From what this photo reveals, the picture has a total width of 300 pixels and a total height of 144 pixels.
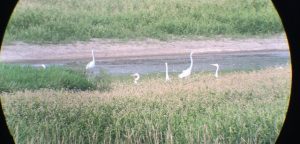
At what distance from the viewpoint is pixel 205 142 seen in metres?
3.99

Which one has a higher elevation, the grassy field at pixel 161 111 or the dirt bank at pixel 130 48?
the dirt bank at pixel 130 48

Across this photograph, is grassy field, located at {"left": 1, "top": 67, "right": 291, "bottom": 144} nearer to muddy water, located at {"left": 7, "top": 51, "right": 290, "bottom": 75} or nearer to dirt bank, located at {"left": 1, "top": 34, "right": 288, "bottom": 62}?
muddy water, located at {"left": 7, "top": 51, "right": 290, "bottom": 75}

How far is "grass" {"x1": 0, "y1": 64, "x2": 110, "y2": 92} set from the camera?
3898 mm

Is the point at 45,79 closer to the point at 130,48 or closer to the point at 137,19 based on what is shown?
the point at 130,48

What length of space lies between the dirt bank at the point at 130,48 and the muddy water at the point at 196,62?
0.03m

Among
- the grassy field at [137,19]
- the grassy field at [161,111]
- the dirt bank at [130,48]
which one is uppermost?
the grassy field at [137,19]

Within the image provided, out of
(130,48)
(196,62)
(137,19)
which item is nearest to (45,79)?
(130,48)

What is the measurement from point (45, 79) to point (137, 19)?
2.14 ft

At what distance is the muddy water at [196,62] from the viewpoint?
3.99 meters

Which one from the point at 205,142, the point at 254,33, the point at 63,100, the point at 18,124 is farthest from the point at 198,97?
the point at 18,124

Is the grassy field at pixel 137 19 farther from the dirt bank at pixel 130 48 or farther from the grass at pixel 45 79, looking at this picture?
the grass at pixel 45 79

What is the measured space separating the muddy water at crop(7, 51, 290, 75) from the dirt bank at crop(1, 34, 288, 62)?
0.03 meters

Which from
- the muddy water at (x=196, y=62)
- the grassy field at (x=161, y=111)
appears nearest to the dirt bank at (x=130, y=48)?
the muddy water at (x=196, y=62)


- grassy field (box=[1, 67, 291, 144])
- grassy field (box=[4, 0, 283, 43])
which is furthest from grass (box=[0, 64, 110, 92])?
grassy field (box=[4, 0, 283, 43])
